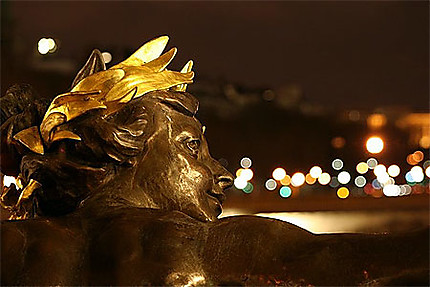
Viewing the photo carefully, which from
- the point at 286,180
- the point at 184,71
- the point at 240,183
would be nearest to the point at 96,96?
the point at 184,71

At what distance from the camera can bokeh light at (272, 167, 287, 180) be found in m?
23.3

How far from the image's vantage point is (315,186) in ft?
90.7

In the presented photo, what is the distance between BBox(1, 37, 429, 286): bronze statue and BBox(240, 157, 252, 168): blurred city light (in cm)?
1813

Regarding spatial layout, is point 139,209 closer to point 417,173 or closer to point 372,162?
point 417,173

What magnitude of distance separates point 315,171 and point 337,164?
96.5 inches

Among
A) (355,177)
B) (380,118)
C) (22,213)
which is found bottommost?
(355,177)

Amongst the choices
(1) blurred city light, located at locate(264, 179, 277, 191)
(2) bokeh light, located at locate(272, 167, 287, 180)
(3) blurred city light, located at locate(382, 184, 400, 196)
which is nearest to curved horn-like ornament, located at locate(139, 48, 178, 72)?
(3) blurred city light, located at locate(382, 184, 400, 196)

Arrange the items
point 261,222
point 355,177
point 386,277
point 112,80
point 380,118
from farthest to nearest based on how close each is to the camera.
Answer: point 355,177
point 380,118
point 112,80
point 261,222
point 386,277

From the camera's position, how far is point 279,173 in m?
23.5

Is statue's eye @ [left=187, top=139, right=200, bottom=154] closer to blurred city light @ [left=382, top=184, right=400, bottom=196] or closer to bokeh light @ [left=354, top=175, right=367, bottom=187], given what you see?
blurred city light @ [left=382, top=184, right=400, bottom=196]

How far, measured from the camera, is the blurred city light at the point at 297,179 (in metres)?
23.7

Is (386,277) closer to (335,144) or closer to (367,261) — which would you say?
(367,261)

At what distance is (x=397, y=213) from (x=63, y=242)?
7161 millimetres

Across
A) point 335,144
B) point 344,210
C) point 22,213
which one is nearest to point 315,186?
point 335,144
